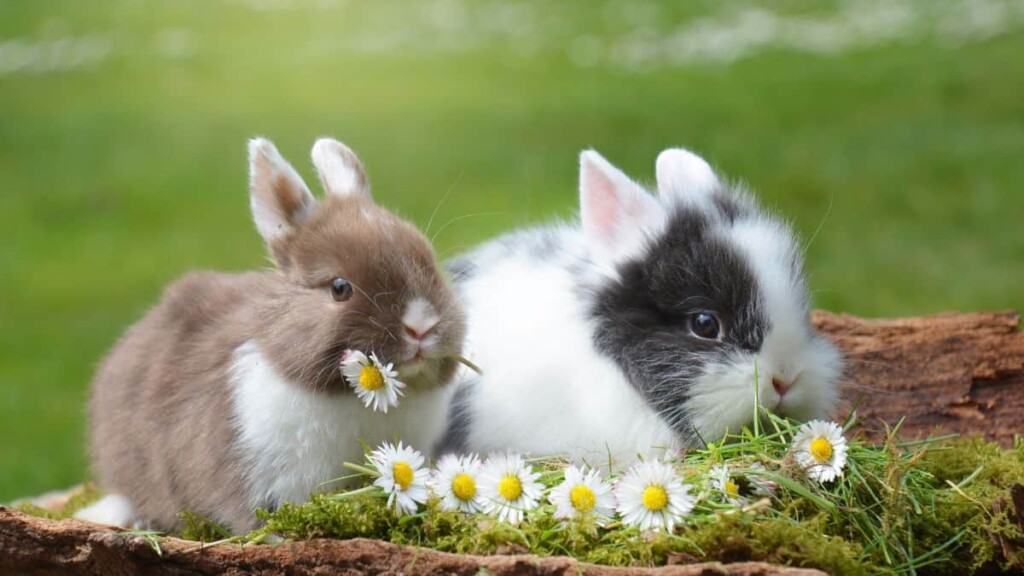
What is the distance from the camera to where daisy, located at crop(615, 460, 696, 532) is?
8.52 ft

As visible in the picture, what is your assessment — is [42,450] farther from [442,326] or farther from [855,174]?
[855,174]

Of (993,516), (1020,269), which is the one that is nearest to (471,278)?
(993,516)

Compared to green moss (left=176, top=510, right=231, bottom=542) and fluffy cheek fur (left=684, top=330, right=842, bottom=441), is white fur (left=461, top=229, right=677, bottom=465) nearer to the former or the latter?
fluffy cheek fur (left=684, top=330, right=842, bottom=441)

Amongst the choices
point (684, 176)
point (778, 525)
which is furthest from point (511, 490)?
point (684, 176)

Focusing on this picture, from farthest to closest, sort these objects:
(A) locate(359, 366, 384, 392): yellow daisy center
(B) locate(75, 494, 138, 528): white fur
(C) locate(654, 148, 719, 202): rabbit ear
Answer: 1. (B) locate(75, 494, 138, 528): white fur
2. (C) locate(654, 148, 719, 202): rabbit ear
3. (A) locate(359, 366, 384, 392): yellow daisy center

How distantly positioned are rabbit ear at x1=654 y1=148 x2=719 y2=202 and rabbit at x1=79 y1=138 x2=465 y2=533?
2.46ft

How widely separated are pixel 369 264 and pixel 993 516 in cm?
169

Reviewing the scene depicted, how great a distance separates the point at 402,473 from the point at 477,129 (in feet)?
15.5

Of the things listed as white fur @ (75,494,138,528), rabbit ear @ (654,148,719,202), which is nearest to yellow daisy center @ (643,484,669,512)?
rabbit ear @ (654,148,719,202)

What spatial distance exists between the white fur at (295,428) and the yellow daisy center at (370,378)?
0.15 m

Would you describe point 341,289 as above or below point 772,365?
below

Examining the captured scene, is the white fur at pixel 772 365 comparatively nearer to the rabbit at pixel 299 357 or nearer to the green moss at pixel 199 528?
the rabbit at pixel 299 357

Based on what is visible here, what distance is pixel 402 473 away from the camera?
272 centimetres

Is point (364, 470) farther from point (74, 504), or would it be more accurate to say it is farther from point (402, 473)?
point (74, 504)
